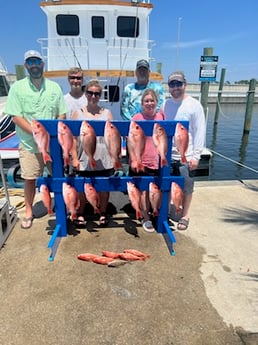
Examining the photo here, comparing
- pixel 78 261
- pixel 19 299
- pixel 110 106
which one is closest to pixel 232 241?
pixel 78 261

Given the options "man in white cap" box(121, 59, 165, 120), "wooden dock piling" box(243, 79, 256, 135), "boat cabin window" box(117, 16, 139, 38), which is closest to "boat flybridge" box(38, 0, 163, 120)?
"boat cabin window" box(117, 16, 139, 38)

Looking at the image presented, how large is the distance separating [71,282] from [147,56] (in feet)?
30.1

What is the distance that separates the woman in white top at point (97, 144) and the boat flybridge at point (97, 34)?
607cm

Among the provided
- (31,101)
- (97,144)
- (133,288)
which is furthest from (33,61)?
(133,288)

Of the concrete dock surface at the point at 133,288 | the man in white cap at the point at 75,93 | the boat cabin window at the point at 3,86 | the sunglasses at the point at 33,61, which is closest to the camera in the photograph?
the concrete dock surface at the point at 133,288

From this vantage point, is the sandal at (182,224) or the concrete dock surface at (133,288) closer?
the concrete dock surface at (133,288)

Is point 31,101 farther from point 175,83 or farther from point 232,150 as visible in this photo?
point 232,150

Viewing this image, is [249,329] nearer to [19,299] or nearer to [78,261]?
[78,261]

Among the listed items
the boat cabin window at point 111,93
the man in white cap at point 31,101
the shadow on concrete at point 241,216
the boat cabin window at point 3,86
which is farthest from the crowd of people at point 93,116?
the boat cabin window at point 3,86

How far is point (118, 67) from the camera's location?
10.1m

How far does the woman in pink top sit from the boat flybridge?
20.0 feet

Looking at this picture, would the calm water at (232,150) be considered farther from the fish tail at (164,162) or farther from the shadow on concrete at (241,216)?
the fish tail at (164,162)

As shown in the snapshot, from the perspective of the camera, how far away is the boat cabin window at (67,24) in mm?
9695

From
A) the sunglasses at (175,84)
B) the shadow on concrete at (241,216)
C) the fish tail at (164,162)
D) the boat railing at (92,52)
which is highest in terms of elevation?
the boat railing at (92,52)
